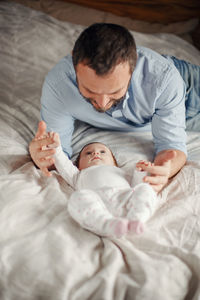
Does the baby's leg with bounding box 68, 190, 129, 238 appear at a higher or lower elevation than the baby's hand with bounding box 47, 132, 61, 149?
lower

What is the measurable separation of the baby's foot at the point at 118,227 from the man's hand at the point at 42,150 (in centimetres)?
34

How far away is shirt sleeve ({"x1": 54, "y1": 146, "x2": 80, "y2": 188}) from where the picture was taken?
1316mm

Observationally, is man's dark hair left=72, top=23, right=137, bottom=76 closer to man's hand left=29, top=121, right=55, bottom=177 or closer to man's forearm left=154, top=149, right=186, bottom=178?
man's hand left=29, top=121, right=55, bottom=177

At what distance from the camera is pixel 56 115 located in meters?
1.48

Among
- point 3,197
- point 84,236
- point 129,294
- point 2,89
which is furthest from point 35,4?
point 129,294

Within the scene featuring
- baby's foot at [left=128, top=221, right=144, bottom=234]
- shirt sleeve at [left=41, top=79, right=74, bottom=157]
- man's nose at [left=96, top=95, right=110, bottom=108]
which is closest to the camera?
baby's foot at [left=128, top=221, right=144, bottom=234]

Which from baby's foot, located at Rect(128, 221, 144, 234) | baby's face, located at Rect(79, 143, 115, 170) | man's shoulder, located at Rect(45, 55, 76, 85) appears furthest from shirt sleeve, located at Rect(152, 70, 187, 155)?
baby's foot, located at Rect(128, 221, 144, 234)

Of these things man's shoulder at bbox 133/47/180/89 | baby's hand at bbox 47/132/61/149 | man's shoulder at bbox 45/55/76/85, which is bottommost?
baby's hand at bbox 47/132/61/149

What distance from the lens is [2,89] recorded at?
183 centimetres

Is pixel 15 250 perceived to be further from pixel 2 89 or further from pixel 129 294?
pixel 2 89

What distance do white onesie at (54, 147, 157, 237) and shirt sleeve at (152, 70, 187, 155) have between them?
9.0 inches

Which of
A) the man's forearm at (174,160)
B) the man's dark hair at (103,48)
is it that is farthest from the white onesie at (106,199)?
the man's dark hair at (103,48)

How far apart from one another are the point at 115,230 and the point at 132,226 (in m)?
0.05

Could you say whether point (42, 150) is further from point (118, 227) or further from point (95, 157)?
point (118, 227)
